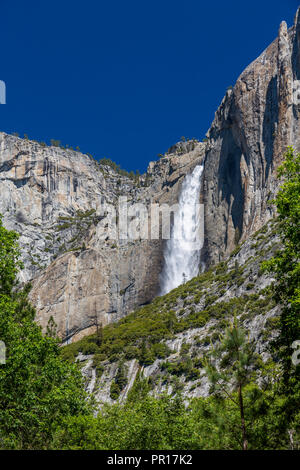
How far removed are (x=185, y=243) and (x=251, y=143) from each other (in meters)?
25.9

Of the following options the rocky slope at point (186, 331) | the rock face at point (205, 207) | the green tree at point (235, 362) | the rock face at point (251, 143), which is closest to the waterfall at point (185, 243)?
the rock face at point (205, 207)

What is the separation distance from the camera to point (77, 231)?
138125 mm

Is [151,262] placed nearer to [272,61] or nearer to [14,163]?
[272,61]

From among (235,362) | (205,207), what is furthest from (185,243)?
(235,362)

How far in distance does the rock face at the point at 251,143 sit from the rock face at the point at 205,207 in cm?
18

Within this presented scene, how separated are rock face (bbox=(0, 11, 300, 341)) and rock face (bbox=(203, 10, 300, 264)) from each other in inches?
7.2

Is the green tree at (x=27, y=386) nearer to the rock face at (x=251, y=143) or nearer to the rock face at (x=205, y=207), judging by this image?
the rock face at (x=251, y=143)

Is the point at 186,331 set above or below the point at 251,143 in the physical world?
below

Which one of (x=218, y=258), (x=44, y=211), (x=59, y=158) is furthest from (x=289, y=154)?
(x=59, y=158)

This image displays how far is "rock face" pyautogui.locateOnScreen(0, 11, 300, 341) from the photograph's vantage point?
84750mm

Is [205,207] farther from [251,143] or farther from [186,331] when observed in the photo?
[186,331]

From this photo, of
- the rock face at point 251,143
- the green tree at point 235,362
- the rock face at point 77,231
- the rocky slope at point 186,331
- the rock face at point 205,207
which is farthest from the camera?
the rock face at point 77,231

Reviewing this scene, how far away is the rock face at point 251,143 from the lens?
82.2 meters

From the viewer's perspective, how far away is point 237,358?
16375 mm
